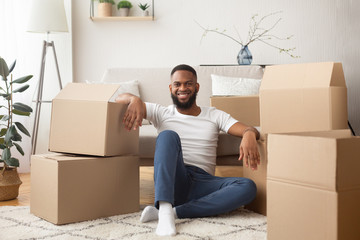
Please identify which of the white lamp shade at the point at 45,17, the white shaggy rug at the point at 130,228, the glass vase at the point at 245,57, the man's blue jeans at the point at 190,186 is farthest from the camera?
the glass vase at the point at 245,57

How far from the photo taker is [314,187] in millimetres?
1256

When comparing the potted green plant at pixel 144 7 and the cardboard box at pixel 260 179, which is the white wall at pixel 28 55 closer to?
the potted green plant at pixel 144 7

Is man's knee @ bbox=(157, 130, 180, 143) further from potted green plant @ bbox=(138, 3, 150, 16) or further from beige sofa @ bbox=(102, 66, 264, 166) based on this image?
potted green plant @ bbox=(138, 3, 150, 16)

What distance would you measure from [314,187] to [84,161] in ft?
3.47

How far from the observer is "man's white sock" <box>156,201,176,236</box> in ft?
5.69

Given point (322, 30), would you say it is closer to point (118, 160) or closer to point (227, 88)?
point (227, 88)

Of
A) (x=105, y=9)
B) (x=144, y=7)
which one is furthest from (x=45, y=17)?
(x=144, y=7)

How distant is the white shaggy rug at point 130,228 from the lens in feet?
5.67

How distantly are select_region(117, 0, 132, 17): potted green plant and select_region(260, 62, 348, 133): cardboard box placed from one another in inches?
85.1

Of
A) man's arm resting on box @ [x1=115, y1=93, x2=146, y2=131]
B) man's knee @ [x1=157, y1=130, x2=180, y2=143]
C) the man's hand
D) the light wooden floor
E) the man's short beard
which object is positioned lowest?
the light wooden floor

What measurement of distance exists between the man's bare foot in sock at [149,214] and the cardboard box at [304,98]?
2.00 feet

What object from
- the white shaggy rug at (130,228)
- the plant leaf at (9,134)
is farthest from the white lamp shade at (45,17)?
the white shaggy rug at (130,228)

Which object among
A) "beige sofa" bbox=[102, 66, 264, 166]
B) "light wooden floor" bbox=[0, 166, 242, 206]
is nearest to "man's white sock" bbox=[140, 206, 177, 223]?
"light wooden floor" bbox=[0, 166, 242, 206]

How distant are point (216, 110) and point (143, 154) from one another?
512 mm
